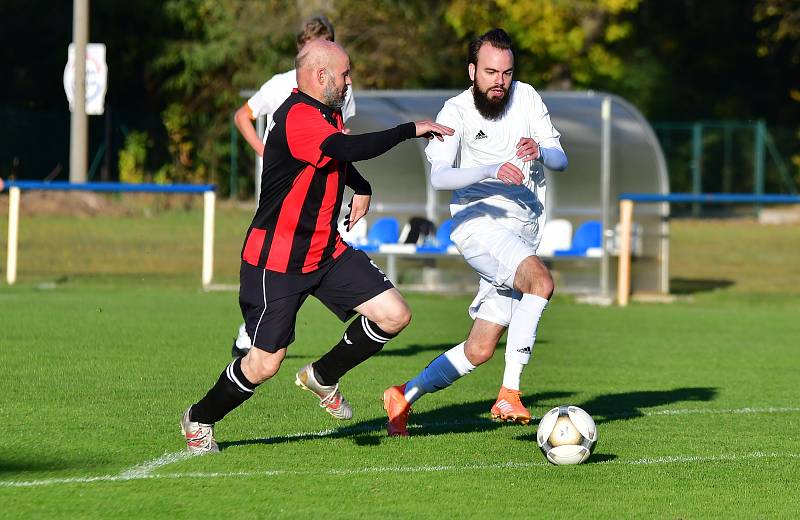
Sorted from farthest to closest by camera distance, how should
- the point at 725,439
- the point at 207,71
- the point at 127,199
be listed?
the point at 207,71
the point at 127,199
the point at 725,439

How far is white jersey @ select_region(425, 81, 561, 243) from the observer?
26.4ft

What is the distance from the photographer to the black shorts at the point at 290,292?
6.75m

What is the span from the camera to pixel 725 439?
7770mm

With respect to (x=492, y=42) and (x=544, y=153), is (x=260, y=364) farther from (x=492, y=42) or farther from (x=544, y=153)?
(x=492, y=42)

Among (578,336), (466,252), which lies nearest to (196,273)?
(578,336)

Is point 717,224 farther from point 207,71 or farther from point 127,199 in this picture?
point 127,199

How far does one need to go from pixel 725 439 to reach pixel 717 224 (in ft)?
87.9

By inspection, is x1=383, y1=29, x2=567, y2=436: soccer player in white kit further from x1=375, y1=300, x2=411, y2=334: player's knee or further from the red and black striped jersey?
the red and black striped jersey

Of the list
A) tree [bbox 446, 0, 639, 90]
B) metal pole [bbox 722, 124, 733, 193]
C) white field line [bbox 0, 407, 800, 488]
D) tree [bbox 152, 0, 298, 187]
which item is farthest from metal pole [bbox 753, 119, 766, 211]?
white field line [bbox 0, 407, 800, 488]

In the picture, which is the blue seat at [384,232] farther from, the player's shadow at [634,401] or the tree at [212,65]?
the tree at [212,65]

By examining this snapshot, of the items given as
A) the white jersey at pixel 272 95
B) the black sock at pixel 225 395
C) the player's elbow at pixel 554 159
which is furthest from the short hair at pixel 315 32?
the black sock at pixel 225 395

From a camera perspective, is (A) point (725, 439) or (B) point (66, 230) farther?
(B) point (66, 230)

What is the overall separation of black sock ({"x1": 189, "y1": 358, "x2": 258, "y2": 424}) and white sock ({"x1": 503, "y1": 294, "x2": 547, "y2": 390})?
161cm

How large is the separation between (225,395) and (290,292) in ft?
1.89
